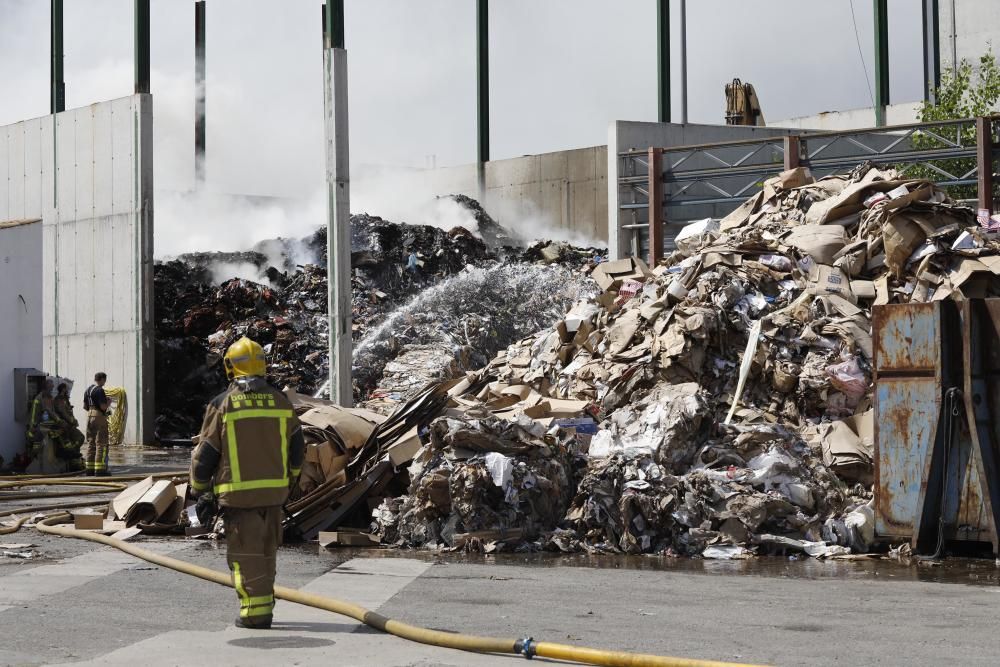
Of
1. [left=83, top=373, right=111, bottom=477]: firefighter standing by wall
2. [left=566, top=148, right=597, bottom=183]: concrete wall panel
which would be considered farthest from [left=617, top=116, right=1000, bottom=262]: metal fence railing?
[left=83, top=373, right=111, bottom=477]: firefighter standing by wall

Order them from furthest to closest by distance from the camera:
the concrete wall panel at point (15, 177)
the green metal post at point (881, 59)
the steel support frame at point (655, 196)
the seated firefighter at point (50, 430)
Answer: the green metal post at point (881, 59) < the concrete wall panel at point (15, 177) < the steel support frame at point (655, 196) < the seated firefighter at point (50, 430)

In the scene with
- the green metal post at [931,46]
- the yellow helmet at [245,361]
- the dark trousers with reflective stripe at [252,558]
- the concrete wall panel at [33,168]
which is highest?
the green metal post at [931,46]

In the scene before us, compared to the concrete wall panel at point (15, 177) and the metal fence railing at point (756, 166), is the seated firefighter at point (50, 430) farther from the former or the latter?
the metal fence railing at point (756, 166)

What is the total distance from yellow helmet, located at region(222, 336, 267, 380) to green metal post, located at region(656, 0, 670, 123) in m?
26.0

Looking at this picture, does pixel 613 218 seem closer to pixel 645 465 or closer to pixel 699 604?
pixel 645 465

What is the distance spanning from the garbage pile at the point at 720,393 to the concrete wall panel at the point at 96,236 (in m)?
11.6

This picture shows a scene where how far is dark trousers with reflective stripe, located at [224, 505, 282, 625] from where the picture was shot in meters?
7.32

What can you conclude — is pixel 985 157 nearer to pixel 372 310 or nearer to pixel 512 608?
pixel 372 310

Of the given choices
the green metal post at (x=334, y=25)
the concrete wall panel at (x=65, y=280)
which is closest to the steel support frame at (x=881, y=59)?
the green metal post at (x=334, y=25)

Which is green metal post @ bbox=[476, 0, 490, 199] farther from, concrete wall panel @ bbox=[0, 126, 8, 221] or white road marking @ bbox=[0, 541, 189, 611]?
white road marking @ bbox=[0, 541, 189, 611]

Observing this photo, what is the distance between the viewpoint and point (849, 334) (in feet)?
43.5

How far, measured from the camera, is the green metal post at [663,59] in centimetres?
3272

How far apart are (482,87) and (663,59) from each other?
7.07 metres

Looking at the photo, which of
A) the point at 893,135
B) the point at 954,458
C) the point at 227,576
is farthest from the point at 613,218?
the point at 227,576
